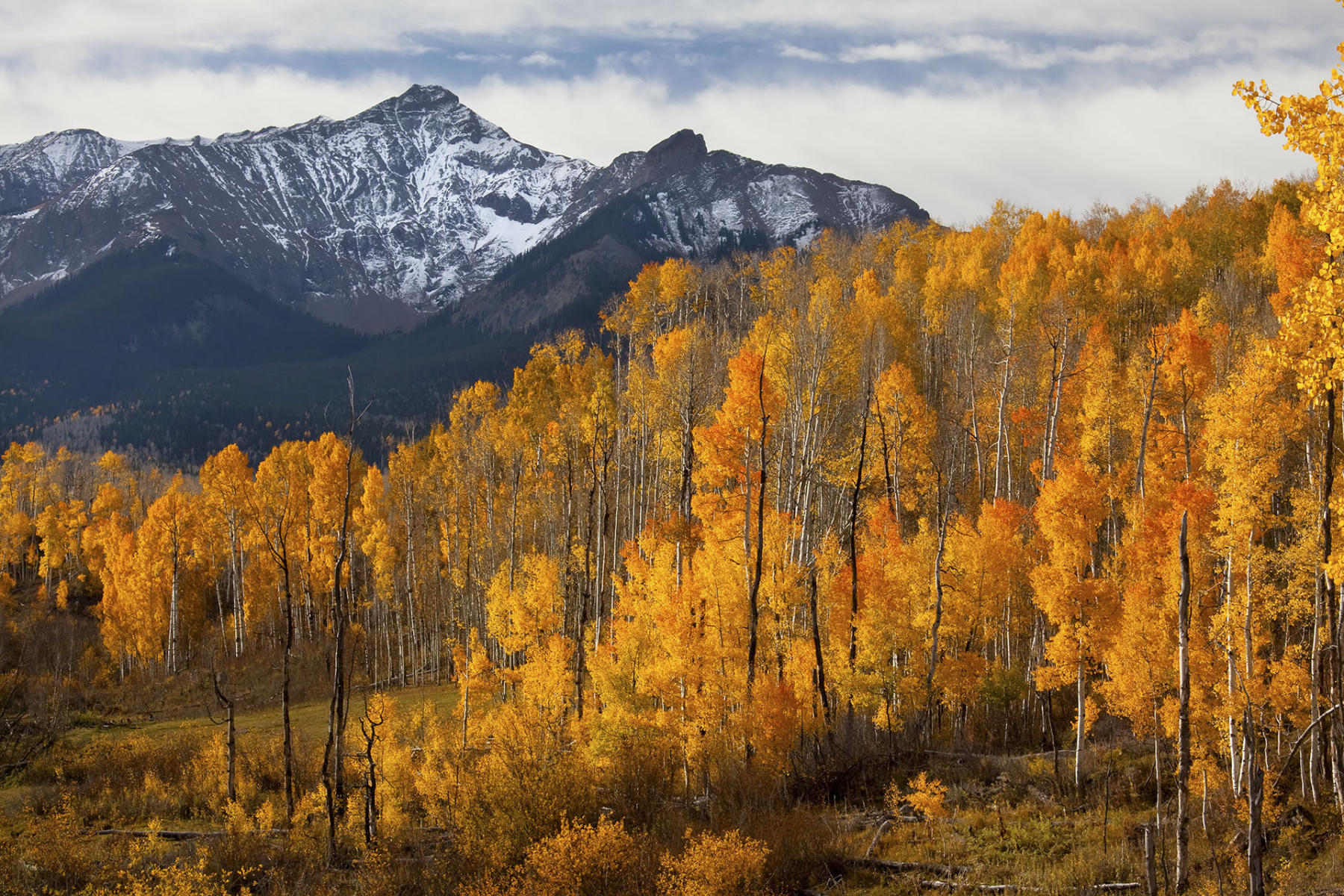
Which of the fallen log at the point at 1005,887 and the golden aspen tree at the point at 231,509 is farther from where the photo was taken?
the golden aspen tree at the point at 231,509

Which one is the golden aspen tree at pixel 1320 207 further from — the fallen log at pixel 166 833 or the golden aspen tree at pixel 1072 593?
the fallen log at pixel 166 833

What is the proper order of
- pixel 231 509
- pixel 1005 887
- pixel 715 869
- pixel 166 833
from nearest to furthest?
pixel 715 869 < pixel 1005 887 < pixel 166 833 < pixel 231 509

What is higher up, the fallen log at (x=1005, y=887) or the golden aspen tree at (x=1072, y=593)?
the golden aspen tree at (x=1072, y=593)

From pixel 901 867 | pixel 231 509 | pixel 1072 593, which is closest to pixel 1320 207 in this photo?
pixel 901 867

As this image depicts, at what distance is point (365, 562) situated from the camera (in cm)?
5872

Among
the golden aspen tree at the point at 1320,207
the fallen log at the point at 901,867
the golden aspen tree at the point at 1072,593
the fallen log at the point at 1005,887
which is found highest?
the golden aspen tree at the point at 1320,207

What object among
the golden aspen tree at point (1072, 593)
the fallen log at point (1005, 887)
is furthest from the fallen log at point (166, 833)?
the golden aspen tree at point (1072, 593)

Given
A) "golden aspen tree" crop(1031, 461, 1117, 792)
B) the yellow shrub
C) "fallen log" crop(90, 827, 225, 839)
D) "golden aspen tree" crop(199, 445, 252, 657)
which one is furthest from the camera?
"golden aspen tree" crop(199, 445, 252, 657)

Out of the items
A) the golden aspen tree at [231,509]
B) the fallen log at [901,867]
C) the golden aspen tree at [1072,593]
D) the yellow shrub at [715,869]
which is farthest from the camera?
the golden aspen tree at [231,509]

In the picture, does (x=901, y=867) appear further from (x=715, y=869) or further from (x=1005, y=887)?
(x=715, y=869)

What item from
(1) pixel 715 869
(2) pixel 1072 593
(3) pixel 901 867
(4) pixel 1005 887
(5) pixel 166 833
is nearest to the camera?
(1) pixel 715 869

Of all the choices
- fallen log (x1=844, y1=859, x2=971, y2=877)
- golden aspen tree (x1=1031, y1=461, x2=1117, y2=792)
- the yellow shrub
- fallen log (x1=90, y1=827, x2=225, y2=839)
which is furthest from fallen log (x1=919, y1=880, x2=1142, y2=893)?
fallen log (x1=90, y1=827, x2=225, y2=839)

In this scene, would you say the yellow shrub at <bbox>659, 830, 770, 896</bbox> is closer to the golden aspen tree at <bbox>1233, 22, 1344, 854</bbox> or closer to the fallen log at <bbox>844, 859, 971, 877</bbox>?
the fallen log at <bbox>844, 859, 971, 877</bbox>

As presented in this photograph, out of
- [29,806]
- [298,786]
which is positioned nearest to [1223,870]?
[298,786]
